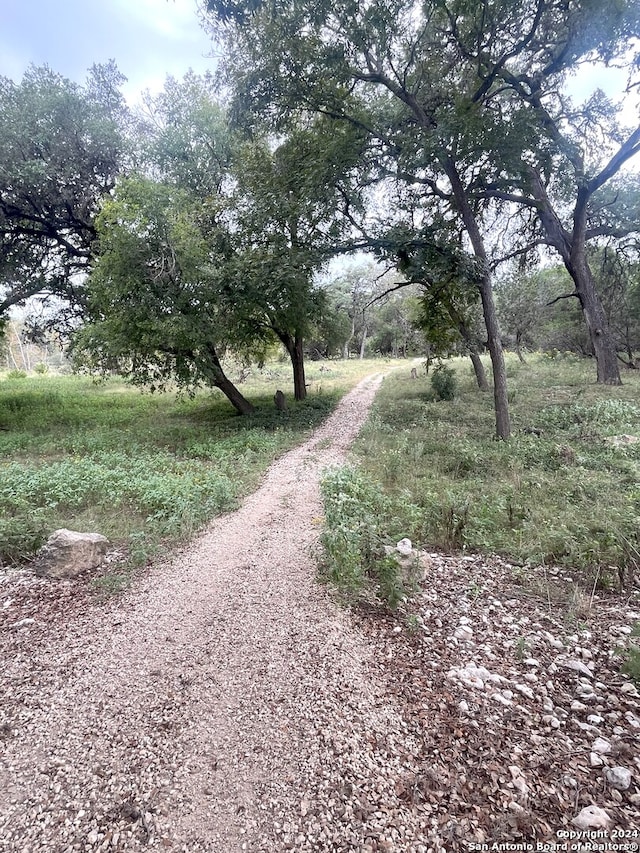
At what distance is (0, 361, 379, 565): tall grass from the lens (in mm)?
5477

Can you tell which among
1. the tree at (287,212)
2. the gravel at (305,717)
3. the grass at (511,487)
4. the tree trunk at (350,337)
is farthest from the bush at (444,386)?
the gravel at (305,717)

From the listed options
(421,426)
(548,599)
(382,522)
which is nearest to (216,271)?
(421,426)

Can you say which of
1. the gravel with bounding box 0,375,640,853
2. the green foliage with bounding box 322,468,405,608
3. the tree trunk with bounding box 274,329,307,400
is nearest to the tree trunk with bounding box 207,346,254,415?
the tree trunk with bounding box 274,329,307,400

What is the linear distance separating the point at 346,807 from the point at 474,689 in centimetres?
121

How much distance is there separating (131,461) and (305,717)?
7.10m

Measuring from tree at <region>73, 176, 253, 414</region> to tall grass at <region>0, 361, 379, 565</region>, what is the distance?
2.76 meters

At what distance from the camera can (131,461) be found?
841cm

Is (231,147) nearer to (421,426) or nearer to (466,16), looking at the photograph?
(466,16)

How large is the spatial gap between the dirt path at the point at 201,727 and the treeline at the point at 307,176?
8.22 metres

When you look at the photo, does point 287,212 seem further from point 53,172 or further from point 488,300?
point 53,172

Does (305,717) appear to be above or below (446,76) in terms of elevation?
below

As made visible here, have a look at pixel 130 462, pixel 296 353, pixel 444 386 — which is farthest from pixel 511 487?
pixel 296 353

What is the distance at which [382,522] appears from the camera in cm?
529

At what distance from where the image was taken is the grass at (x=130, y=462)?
5398 mm
